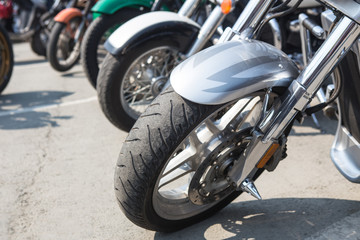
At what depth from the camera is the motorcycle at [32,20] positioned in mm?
6758

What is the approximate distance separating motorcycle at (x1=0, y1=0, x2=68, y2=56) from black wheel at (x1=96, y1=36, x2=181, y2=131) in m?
3.72

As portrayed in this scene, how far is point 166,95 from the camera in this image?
6.34 ft

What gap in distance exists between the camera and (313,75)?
1905mm

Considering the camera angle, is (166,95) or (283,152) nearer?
(166,95)

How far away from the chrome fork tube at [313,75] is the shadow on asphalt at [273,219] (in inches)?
22.5

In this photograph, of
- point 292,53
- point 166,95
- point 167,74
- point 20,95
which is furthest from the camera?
point 20,95

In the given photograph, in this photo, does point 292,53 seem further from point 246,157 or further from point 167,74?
point 246,157

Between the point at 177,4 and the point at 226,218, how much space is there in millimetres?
2440

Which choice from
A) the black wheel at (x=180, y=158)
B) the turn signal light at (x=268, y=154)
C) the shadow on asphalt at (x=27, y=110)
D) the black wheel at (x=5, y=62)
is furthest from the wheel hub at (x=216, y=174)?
the black wheel at (x=5, y=62)

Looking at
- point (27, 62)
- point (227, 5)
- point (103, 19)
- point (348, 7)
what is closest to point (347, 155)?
point (348, 7)

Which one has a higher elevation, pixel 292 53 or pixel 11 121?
pixel 292 53

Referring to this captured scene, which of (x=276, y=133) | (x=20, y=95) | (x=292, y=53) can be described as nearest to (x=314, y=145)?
(x=292, y=53)

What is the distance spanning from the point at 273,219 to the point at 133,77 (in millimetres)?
1563

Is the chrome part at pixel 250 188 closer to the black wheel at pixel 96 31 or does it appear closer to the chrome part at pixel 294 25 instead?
the chrome part at pixel 294 25
